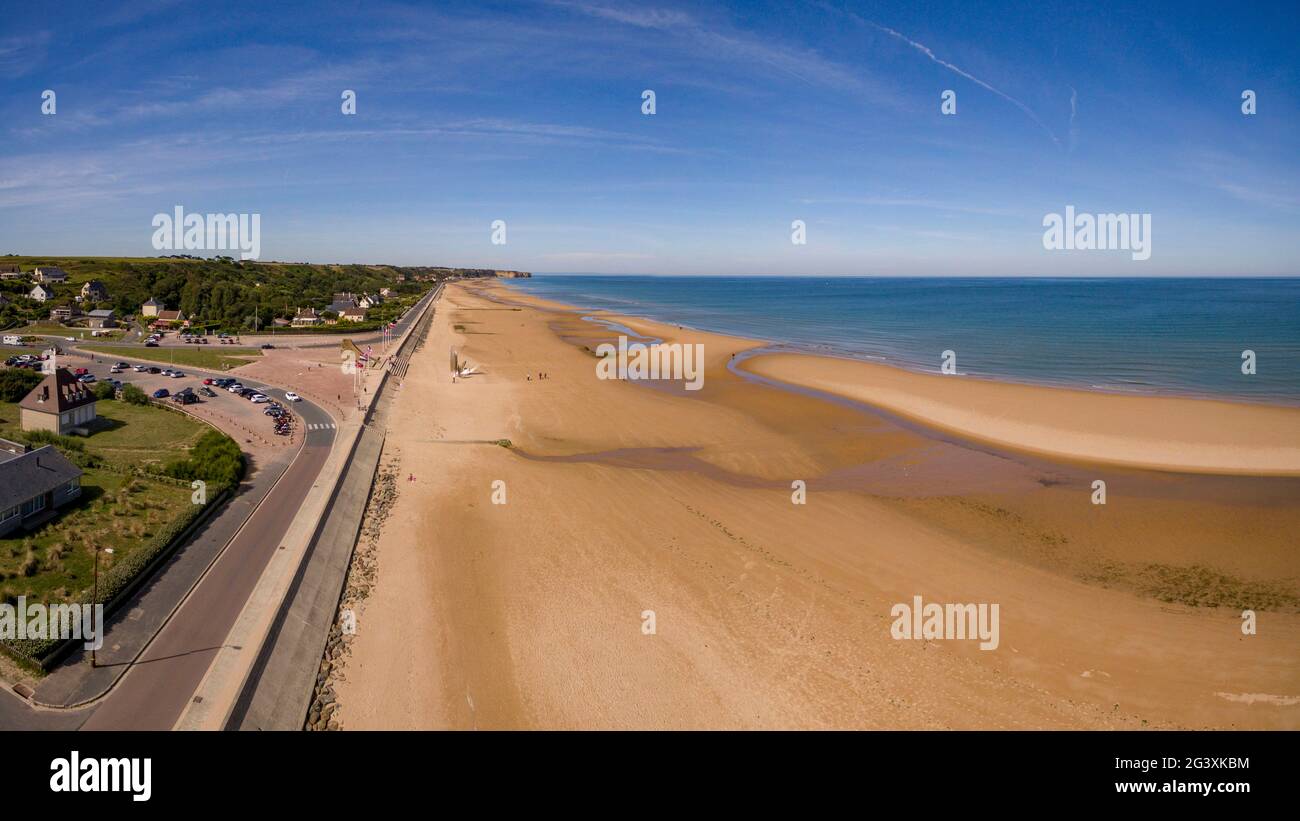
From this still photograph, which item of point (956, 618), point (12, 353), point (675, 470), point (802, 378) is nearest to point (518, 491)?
point (675, 470)

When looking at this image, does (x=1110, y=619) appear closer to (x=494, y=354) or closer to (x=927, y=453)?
(x=927, y=453)

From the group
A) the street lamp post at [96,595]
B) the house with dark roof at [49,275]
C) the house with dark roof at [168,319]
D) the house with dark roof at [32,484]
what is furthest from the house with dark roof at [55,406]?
the house with dark roof at [49,275]

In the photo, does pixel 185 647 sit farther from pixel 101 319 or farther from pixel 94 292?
pixel 94 292

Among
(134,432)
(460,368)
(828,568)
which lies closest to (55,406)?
(134,432)

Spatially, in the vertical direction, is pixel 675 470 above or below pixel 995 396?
below

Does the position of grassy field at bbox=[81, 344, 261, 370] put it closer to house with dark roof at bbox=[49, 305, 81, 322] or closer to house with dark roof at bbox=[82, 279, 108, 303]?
house with dark roof at bbox=[49, 305, 81, 322]

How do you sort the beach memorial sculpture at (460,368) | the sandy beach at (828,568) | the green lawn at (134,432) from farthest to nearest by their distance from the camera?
the beach memorial sculpture at (460,368) → the green lawn at (134,432) → the sandy beach at (828,568)

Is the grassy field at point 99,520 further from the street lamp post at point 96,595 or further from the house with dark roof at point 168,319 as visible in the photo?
the house with dark roof at point 168,319
